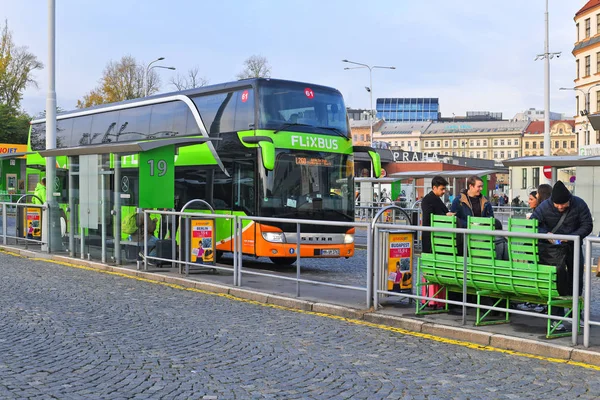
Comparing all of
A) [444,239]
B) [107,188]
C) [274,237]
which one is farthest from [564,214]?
[107,188]

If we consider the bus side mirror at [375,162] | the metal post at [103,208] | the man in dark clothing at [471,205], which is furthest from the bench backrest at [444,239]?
the metal post at [103,208]

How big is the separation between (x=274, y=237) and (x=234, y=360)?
7.57 m

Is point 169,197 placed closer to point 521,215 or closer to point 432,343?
point 432,343

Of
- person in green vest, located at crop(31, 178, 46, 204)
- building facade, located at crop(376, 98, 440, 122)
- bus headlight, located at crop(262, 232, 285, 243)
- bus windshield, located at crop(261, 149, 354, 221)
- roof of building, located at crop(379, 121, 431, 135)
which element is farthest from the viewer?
building facade, located at crop(376, 98, 440, 122)

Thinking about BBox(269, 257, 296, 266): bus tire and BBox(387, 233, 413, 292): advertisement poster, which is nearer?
BBox(387, 233, 413, 292): advertisement poster

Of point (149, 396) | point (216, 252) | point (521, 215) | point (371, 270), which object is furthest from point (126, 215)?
point (521, 215)

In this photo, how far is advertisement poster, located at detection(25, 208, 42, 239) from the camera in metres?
18.4

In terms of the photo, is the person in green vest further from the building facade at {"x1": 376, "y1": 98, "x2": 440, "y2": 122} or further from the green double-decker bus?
the building facade at {"x1": 376, "y1": 98, "x2": 440, "y2": 122}

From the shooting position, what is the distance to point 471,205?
33.1 feet

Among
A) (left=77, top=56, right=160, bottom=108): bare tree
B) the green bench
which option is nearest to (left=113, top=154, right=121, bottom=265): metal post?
the green bench

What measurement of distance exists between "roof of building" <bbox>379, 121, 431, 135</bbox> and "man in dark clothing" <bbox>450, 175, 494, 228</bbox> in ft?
464

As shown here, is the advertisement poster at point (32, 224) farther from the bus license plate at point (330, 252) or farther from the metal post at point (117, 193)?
the bus license plate at point (330, 252)

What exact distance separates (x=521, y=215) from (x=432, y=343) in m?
20.3

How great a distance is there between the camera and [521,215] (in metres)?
27.2
